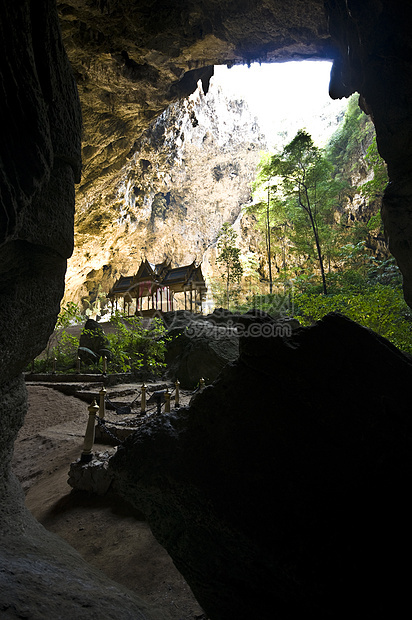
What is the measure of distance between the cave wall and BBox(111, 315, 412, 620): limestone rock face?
1.01m

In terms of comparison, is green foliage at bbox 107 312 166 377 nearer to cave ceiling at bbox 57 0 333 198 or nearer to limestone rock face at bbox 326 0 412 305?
limestone rock face at bbox 326 0 412 305

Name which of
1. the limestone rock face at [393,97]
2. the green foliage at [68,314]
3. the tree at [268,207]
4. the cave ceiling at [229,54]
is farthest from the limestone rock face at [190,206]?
the limestone rock face at [393,97]

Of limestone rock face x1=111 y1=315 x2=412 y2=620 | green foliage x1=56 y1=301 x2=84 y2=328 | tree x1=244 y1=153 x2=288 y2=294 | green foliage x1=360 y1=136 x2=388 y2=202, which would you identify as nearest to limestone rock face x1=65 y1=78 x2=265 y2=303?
tree x1=244 y1=153 x2=288 y2=294

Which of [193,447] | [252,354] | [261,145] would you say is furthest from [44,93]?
[261,145]

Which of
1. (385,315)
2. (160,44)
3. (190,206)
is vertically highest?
(190,206)

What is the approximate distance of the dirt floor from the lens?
2572 millimetres

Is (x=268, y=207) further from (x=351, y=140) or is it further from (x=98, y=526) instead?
(x=98, y=526)

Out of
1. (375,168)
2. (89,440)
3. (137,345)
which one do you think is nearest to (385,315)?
(89,440)

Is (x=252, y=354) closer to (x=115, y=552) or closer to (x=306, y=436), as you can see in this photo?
(x=306, y=436)

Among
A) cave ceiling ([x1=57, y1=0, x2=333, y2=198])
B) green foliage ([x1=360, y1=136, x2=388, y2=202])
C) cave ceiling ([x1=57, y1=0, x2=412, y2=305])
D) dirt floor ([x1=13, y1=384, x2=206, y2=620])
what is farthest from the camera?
green foliage ([x1=360, y1=136, x2=388, y2=202])

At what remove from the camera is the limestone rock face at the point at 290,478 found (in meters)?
1.36

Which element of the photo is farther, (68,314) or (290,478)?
(68,314)

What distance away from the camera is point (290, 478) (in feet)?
5.28

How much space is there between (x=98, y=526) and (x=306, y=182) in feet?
63.3
